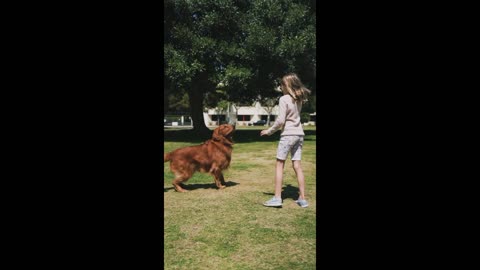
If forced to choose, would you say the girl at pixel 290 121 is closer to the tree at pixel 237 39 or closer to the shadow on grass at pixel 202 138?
the tree at pixel 237 39

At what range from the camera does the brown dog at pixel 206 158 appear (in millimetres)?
5305

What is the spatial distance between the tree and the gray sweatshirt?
10.8 m

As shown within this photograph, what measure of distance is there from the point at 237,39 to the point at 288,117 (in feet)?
40.2

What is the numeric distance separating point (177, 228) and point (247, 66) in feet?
42.6

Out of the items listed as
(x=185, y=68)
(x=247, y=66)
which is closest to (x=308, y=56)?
(x=247, y=66)

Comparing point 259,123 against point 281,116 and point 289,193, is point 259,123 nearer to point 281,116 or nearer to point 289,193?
point 289,193

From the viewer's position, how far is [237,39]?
1545 cm

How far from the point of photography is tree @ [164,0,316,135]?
14.1m

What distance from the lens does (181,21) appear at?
1393cm

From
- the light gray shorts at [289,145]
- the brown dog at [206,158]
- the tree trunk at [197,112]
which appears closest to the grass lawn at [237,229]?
the brown dog at [206,158]

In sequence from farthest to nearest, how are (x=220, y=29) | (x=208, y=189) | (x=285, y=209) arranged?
(x=220, y=29) → (x=208, y=189) → (x=285, y=209)

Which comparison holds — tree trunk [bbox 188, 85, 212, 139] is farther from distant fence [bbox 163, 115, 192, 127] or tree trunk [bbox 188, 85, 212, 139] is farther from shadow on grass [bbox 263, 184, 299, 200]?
distant fence [bbox 163, 115, 192, 127]

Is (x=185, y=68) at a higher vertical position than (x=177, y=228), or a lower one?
higher
